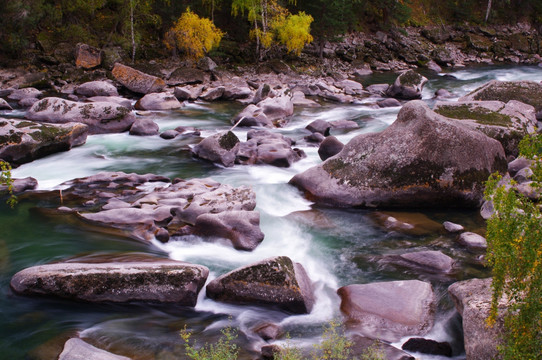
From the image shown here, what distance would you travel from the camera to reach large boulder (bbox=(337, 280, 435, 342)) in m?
6.32

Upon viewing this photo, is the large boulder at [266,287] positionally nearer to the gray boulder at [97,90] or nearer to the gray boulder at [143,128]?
the gray boulder at [143,128]

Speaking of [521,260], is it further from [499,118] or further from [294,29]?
[294,29]

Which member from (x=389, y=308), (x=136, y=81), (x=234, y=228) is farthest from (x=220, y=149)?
(x=136, y=81)

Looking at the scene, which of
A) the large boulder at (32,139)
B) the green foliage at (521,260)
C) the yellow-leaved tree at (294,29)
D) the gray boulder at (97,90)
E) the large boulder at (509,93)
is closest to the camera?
the green foliage at (521,260)

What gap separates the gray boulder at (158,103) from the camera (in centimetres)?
2088

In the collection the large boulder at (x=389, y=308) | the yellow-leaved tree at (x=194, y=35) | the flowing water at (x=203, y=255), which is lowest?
the flowing water at (x=203, y=255)

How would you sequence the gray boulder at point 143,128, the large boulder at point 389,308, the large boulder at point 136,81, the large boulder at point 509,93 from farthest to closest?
the large boulder at point 136,81
the large boulder at point 509,93
the gray boulder at point 143,128
the large boulder at point 389,308

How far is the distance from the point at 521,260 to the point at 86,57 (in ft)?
96.0

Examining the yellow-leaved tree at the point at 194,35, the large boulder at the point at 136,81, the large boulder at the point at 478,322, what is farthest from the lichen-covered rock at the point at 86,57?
the large boulder at the point at 478,322

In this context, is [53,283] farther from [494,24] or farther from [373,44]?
[494,24]

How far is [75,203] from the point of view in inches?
407

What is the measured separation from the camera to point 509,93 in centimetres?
1753

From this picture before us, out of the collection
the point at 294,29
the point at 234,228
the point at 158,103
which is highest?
the point at 294,29

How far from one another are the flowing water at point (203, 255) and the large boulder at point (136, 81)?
1045 cm
